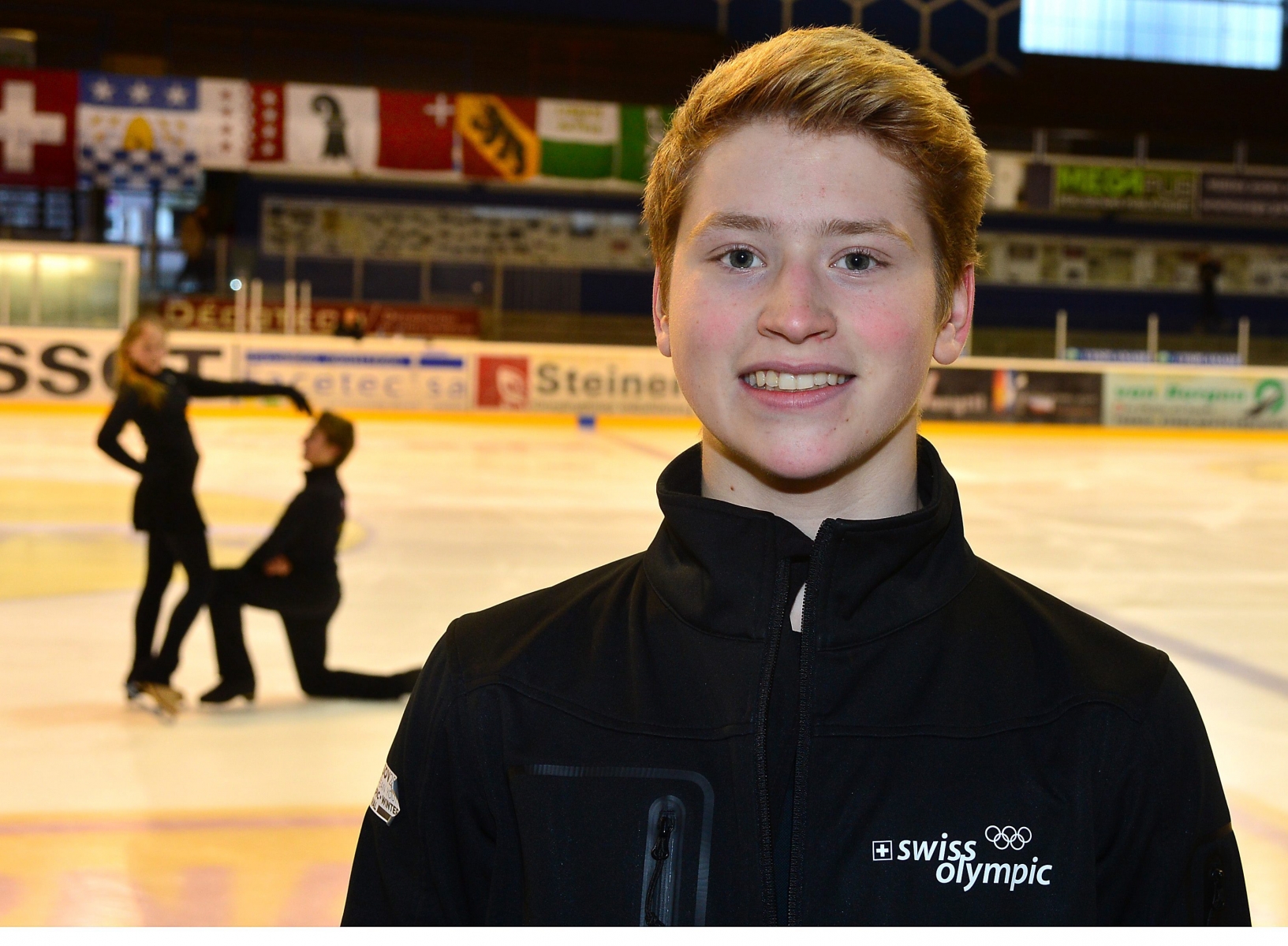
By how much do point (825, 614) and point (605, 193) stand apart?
2155cm

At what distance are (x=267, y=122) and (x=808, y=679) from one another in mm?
19041

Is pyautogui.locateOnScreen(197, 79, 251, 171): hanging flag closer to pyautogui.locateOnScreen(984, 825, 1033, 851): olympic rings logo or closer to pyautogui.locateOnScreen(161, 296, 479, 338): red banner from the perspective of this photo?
pyautogui.locateOnScreen(161, 296, 479, 338): red banner

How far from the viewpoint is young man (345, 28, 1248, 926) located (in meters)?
1.10

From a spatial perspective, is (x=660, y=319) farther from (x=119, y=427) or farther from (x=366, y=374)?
(x=366, y=374)

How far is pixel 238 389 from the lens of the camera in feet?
17.1

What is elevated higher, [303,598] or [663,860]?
[663,860]

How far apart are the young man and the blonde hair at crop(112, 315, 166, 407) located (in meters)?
3.86

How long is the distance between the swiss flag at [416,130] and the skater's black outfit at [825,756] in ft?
62.0

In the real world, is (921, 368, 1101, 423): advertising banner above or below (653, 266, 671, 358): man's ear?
below

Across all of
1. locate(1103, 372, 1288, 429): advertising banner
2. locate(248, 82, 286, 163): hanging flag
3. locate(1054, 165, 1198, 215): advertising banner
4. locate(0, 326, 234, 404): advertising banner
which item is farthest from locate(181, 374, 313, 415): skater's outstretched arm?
locate(1054, 165, 1198, 215): advertising banner

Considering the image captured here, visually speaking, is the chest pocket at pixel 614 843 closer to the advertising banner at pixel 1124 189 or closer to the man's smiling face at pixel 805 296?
the man's smiling face at pixel 805 296

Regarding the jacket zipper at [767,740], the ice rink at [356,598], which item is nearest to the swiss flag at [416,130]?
the ice rink at [356,598]

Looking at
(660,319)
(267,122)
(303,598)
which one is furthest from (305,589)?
(267,122)

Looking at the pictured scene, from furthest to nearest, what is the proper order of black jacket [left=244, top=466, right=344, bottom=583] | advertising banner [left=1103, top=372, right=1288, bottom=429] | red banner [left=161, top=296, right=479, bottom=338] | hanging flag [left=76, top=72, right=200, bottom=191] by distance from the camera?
red banner [left=161, top=296, right=479, bottom=338] → hanging flag [left=76, top=72, right=200, bottom=191] → advertising banner [left=1103, top=372, right=1288, bottom=429] → black jacket [left=244, top=466, right=344, bottom=583]
